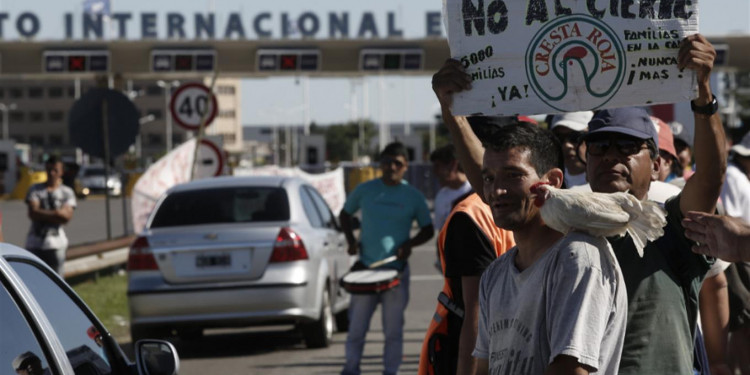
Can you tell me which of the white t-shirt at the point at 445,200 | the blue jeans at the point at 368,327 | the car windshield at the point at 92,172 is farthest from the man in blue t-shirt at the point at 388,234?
the car windshield at the point at 92,172

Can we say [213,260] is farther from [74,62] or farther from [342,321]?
[74,62]

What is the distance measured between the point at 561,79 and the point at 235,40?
39.7m

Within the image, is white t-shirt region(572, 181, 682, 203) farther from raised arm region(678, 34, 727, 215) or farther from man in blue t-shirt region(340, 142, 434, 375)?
man in blue t-shirt region(340, 142, 434, 375)

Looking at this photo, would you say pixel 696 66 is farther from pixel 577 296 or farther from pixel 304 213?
pixel 304 213

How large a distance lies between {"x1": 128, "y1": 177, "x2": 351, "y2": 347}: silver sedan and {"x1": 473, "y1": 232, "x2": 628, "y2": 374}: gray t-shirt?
803 centimetres

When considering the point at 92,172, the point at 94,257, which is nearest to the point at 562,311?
the point at 94,257

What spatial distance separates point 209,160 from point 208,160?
0.8 inches

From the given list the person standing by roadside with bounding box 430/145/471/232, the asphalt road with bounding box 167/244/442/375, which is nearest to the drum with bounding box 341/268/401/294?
the person standing by roadside with bounding box 430/145/471/232

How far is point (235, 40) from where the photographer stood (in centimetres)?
4344

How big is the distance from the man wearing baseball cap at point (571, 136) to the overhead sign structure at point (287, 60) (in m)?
35.7

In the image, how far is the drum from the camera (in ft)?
31.5

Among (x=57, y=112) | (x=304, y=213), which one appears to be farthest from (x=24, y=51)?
(x=57, y=112)

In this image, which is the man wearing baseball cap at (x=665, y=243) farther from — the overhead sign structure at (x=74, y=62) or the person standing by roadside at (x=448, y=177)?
the overhead sign structure at (x=74, y=62)

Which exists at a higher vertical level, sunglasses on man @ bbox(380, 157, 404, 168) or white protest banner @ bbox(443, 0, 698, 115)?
white protest banner @ bbox(443, 0, 698, 115)
